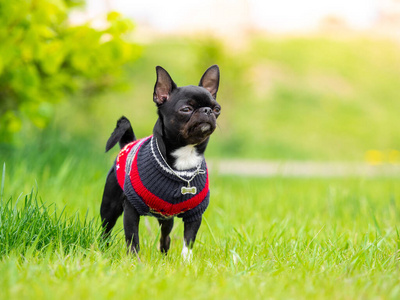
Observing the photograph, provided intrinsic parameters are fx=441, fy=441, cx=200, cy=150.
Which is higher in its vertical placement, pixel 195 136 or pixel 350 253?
pixel 195 136

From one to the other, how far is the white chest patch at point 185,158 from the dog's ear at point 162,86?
1.11 feet

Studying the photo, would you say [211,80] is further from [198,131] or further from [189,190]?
[189,190]

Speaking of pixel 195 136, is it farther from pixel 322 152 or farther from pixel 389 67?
pixel 389 67

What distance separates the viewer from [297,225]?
382 cm

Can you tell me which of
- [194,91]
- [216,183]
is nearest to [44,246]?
[194,91]

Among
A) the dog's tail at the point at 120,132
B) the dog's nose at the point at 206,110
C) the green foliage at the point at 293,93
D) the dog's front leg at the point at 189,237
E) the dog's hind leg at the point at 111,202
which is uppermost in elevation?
the dog's nose at the point at 206,110

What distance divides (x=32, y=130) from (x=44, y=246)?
497 cm

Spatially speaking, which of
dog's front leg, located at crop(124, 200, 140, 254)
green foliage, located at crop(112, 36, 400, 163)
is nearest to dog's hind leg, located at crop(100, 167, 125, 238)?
dog's front leg, located at crop(124, 200, 140, 254)

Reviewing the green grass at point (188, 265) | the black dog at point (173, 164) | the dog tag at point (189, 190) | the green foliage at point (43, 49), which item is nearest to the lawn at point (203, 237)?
the green grass at point (188, 265)

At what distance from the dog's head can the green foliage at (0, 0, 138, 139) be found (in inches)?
61.2

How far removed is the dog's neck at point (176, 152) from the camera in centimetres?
278

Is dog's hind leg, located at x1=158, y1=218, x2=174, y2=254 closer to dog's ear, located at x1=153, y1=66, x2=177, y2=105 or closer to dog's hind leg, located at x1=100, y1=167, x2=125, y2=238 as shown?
dog's hind leg, located at x1=100, y1=167, x2=125, y2=238

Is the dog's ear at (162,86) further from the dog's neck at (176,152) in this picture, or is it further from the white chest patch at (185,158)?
the white chest patch at (185,158)

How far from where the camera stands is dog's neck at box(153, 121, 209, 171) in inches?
109
